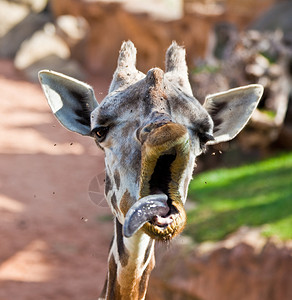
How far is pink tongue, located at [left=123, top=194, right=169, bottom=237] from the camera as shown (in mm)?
3582

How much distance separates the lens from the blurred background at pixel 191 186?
30.0ft

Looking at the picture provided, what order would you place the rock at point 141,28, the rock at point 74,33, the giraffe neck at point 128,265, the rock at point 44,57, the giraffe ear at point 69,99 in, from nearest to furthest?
1. the giraffe neck at point 128,265
2. the giraffe ear at point 69,99
3. the rock at point 141,28
4. the rock at point 44,57
5. the rock at point 74,33

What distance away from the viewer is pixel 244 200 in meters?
11.7

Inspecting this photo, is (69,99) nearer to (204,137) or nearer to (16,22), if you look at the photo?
(204,137)

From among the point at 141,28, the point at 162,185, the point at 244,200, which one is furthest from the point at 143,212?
the point at 141,28

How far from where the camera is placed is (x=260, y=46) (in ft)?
44.1

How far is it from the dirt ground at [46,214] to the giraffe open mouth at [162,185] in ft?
21.8

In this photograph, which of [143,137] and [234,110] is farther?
[234,110]

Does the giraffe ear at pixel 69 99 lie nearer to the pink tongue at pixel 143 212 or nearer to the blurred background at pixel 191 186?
the blurred background at pixel 191 186

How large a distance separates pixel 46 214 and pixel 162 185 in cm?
1096

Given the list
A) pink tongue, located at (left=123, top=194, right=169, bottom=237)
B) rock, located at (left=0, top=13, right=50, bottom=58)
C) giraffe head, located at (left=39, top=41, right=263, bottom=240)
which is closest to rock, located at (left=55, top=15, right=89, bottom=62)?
rock, located at (left=0, top=13, right=50, bottom=58)

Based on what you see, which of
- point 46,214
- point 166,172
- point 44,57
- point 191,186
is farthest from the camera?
point 44,57

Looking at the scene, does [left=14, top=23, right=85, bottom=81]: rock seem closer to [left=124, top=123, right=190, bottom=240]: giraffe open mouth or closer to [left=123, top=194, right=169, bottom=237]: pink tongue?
[left=124, top=123, right=190, bottom=240]: giraffe open mouth

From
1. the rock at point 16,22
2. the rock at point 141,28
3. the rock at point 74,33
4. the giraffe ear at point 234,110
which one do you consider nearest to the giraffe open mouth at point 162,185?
the giraffe ear at point 234,110
